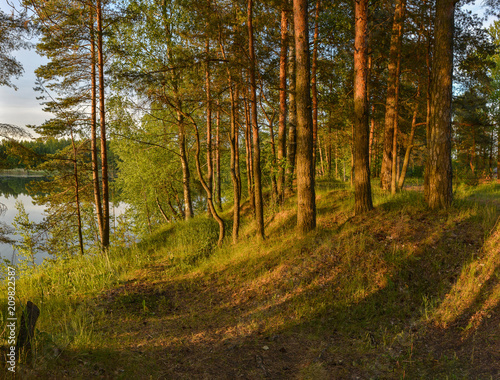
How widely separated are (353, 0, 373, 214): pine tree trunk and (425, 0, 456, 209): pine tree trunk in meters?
1.65

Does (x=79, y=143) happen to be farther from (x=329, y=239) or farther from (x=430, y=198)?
(x=430, y=198)

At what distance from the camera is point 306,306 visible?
564 cm

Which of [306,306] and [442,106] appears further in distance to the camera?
[442,106]

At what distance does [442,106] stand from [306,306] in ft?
20.2

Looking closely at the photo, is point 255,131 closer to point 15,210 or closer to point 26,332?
point 26,332

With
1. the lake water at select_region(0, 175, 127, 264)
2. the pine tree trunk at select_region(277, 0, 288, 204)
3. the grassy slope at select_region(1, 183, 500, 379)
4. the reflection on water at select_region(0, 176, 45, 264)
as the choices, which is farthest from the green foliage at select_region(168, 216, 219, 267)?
the reflection on water at select_region(0, 176, 45, 264)

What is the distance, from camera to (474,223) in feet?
21.3

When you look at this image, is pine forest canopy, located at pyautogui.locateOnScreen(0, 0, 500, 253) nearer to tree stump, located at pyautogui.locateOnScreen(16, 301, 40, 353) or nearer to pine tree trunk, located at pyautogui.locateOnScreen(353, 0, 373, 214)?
pine tree trunk, located at pyautogui.locateOnScreen(353, 0, 373, 214)

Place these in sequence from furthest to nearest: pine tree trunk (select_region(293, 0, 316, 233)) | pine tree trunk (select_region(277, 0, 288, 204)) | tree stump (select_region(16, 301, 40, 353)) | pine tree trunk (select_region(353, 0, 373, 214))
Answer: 1. pine tree trunk (select_region(277, 0, 288, 204))
2. pine tree trunk (select_region(353, 0, 373, 214))
3. pine tree trunk (select_region(293, 0, 316, 233))
4. tree stump (select_region(16, 301, 40, 353))

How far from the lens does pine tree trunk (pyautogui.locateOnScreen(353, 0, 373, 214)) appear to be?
7.82 meters

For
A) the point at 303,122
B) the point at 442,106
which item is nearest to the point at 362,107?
the point at 303,122

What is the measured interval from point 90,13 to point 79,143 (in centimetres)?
560

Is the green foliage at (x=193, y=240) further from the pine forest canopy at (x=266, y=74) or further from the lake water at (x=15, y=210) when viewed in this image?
the lake water at (x=15, y=210)

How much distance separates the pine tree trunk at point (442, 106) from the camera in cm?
702
